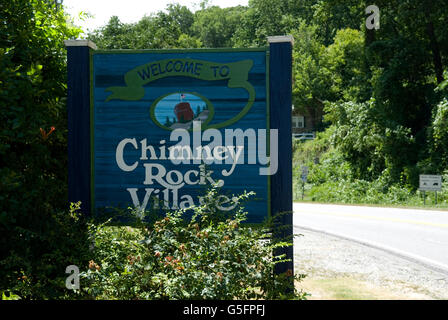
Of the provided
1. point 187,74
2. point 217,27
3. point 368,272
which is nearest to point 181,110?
point 187,74

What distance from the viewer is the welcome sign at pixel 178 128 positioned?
5789 millimetres

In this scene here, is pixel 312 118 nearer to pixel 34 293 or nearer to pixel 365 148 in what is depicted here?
pixel 365 148

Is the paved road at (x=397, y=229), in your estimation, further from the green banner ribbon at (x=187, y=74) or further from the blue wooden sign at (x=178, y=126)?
the green banner ribbon at (x=187, y=74)

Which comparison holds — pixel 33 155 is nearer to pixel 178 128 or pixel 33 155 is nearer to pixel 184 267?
pixel 178 128

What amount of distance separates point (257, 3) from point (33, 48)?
65.4 meters

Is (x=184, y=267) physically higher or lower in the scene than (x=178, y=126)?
lower

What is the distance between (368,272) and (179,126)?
4.46 m

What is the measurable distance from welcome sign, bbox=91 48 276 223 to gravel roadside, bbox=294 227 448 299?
216 cm

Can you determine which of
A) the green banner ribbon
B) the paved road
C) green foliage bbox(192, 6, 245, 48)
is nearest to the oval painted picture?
the green banner ribbon

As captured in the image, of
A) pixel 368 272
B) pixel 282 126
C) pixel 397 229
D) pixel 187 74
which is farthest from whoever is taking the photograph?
pixel 397 229

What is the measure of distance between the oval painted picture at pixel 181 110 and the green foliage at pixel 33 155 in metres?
1.36

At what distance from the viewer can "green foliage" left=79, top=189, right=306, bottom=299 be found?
4211 mm

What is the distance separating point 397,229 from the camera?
1364cm

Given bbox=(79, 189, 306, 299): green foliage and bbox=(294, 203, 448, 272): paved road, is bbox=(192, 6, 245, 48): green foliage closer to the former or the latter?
bbox=(294, 203, 448, 272): paved road
